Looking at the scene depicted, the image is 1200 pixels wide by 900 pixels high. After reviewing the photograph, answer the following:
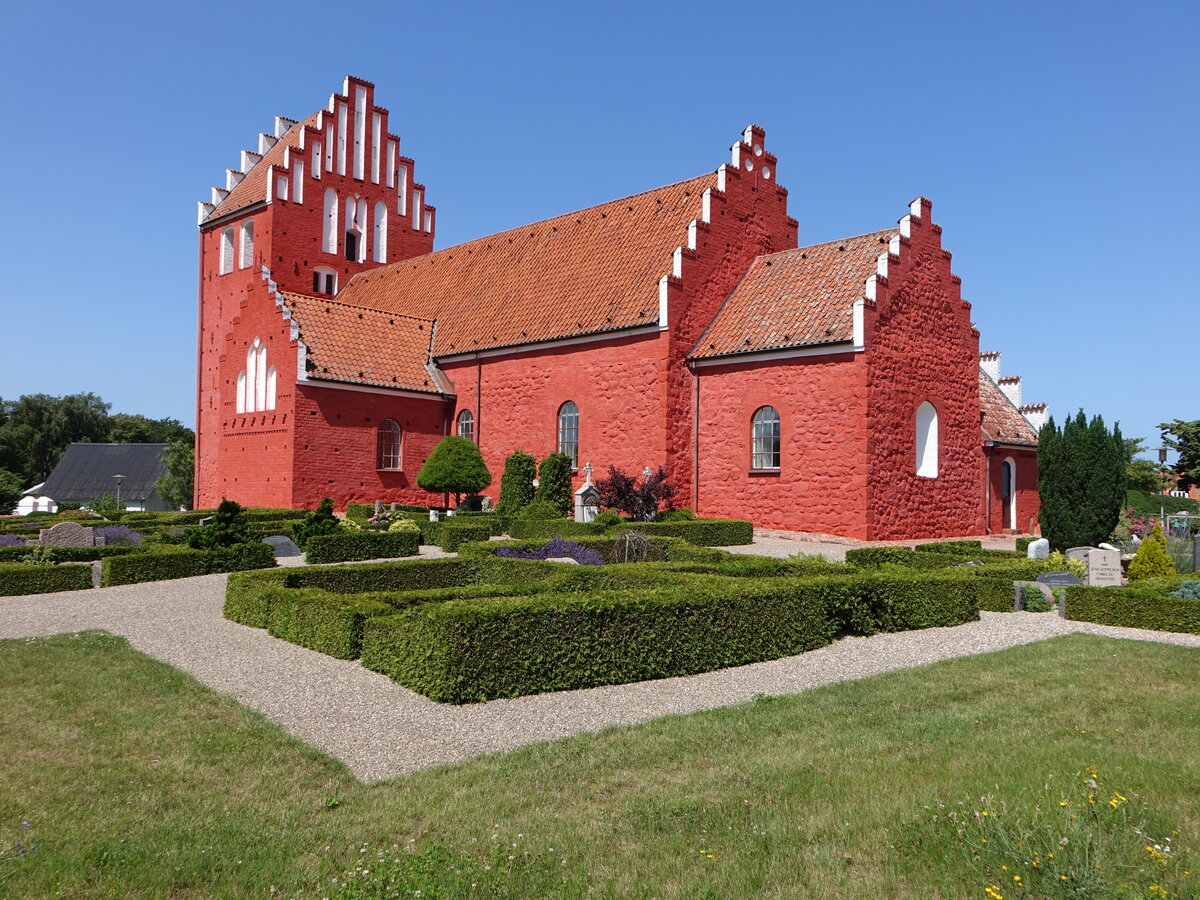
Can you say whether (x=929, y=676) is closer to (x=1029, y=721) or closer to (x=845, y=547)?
(x=1029, y=721)

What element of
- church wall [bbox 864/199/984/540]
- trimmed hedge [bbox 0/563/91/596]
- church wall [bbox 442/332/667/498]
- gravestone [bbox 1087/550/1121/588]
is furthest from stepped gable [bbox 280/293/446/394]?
gravestone [bbox 1087/550/1121/588]

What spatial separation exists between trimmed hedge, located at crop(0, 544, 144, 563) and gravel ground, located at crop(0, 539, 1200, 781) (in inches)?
179

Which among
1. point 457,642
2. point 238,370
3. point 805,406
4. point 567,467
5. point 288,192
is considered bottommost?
point 457,642

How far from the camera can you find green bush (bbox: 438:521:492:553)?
18484 millimetres

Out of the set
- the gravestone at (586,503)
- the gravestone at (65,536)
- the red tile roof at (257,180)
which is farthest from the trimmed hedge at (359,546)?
the red tile roof at (257,180)

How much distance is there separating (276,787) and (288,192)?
3035 centimetres

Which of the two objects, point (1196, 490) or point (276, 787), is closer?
point (276, 787)

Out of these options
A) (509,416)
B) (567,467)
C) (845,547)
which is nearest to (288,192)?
(509,416)

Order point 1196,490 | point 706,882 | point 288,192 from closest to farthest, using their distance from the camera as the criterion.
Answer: point 706,882 < point 288,192 < point 1196,490

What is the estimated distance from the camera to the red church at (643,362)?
69.1ft

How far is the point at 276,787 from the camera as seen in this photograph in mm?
5164

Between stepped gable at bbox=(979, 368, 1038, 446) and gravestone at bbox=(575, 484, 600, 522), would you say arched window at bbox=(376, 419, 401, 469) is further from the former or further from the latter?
stepped gable at bbox=(979, 368, 1038, 446)

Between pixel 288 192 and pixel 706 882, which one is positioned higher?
pixel 288 192

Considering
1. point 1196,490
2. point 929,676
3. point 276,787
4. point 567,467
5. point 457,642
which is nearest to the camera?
point 276,787
